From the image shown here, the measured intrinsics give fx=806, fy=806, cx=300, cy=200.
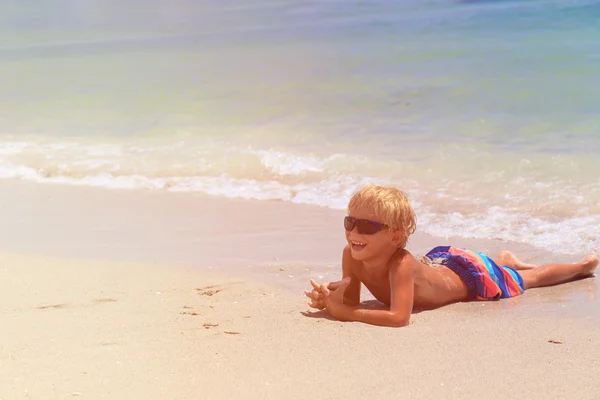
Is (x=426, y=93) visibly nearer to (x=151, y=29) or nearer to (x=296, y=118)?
(x=296, y=118)

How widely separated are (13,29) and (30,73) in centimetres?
652

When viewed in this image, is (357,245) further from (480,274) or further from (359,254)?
(480,274)

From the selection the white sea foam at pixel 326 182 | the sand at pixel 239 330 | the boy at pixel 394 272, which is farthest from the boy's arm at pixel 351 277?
the white sea foam at pixel 326 182

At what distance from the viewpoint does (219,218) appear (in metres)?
5.61

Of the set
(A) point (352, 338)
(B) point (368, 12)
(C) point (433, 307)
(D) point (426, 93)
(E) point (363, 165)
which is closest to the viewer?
(A) point (352, 338)

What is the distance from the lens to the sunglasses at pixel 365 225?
341 centimetres

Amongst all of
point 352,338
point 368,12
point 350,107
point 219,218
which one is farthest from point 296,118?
point 368,12

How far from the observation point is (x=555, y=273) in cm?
405

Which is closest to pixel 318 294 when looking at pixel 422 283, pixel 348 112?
pixel 422 283

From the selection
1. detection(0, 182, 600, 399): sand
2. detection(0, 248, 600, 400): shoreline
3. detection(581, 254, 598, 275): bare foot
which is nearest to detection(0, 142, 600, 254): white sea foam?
detection(0, 182, 600, 399): sand

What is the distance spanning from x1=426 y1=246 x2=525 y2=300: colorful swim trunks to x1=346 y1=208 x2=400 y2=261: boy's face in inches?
19.2

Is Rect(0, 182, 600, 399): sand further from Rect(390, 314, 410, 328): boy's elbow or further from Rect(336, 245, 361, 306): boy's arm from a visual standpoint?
Rect(336, 245, 361, 306): boy's arm

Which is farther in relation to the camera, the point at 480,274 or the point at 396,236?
the point at 480,274

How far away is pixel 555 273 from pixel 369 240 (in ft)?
3.90
